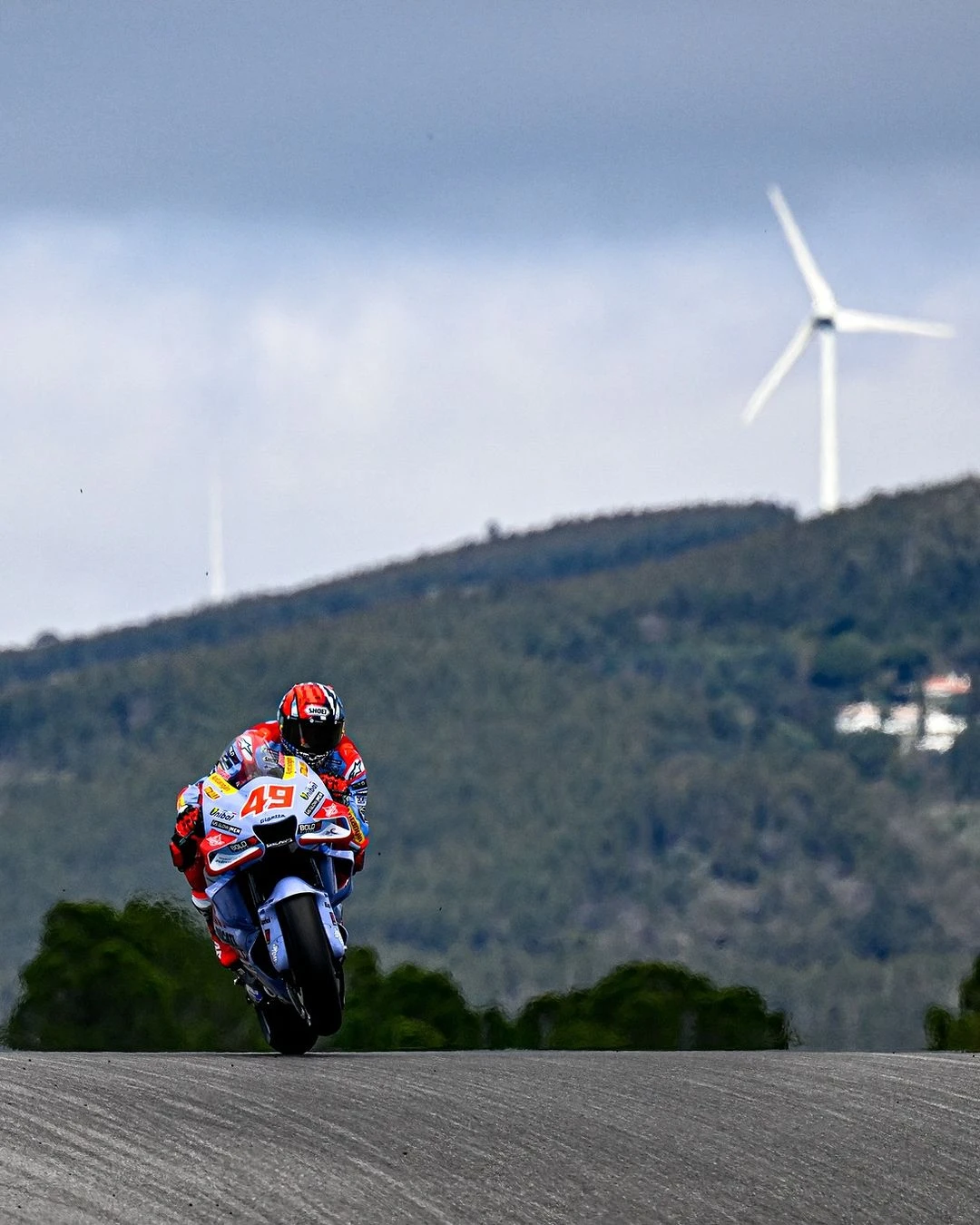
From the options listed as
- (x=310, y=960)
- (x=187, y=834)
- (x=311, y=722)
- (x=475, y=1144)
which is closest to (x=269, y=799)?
(x=311, y=722)

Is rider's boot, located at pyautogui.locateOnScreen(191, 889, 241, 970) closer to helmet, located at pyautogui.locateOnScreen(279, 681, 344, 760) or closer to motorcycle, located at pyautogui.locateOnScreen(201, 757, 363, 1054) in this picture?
motorcycle, located at pyautogui.locateOnScreen(201, 757, 363, 1054)

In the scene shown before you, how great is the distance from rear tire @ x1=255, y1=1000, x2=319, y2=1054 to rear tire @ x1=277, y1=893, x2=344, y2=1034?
69cm

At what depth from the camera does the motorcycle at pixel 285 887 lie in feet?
54.3

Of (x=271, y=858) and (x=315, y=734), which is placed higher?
(x=315, y=734)

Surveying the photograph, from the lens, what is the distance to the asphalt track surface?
11531 millimetres

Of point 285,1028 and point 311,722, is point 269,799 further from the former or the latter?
point 285,1028

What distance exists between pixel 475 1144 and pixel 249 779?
4.91 meters

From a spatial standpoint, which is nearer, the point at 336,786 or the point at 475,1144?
the point at 475,1144

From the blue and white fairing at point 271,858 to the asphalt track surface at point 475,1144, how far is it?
3.24 ft

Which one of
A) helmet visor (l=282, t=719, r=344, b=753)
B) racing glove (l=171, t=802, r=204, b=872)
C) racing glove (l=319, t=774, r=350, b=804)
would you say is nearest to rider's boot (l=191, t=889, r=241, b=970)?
racing glove (l=171, t=802, r=204, b=872)

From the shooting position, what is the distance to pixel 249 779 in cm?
1742

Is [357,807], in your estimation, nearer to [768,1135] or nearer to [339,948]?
[339,948]

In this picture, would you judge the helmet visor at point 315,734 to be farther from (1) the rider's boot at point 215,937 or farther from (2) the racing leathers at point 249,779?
(1) the rider's boot at point 215,937

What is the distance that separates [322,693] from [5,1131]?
550cm
